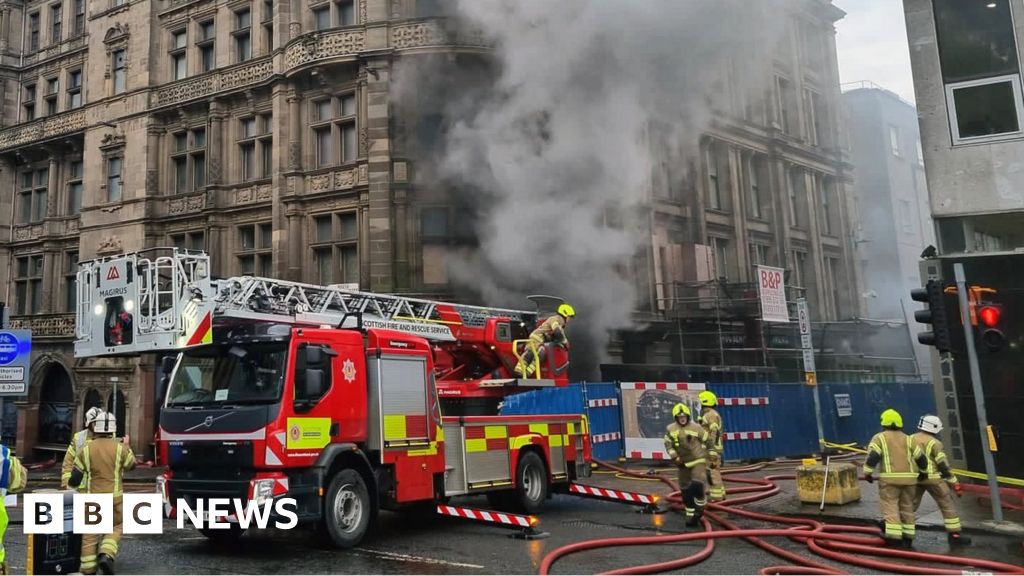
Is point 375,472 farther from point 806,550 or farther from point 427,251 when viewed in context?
point 427,251

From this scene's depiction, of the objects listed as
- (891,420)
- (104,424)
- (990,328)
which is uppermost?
(990,328)

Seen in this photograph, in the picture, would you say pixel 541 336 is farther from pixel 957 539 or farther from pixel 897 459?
pixel 957 539

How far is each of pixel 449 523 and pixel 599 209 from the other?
8.91m

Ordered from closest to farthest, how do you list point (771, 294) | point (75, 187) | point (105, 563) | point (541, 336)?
point (105, 563) < point (541, 336) < point (771, 294) < point (75, 187)

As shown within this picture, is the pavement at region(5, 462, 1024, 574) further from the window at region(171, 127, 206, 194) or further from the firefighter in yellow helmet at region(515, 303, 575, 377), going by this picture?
the window at region(171, 127, 206, 194)

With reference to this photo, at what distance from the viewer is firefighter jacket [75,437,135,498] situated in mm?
6793

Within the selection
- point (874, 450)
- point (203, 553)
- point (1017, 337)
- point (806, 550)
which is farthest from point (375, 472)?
point (1017, 337)

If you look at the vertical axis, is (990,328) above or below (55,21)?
below

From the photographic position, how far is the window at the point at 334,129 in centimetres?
1897

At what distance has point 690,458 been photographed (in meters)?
8.72

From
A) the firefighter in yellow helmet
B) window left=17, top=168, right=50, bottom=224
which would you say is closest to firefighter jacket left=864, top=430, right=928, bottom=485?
A: the firefighter in yellow helmet

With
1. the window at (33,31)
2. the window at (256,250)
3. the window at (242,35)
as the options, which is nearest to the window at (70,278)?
the window at (256,250)

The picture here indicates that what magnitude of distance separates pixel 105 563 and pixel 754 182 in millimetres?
23137

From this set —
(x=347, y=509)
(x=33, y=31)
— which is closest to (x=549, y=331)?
(x=347, y=509)
